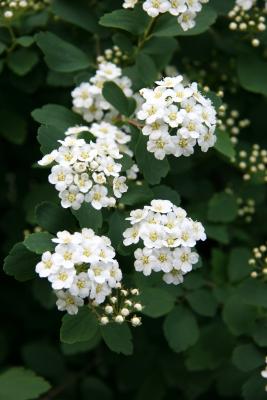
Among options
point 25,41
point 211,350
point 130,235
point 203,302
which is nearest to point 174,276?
point 130,235

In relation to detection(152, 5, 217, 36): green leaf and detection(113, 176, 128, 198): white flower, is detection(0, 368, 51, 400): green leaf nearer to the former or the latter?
detection(113, 176, 128, 198): white flower

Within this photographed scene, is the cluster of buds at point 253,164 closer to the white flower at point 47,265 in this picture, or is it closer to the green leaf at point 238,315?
the green leaf at point 238,315

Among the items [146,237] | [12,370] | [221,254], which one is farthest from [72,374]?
[146,237]

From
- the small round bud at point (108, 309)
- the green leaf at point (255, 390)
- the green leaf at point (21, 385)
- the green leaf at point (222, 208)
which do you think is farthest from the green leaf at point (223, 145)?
the green leaf at point (21, 385)

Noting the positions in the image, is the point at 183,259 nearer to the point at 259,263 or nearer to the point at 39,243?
the point at 39,243

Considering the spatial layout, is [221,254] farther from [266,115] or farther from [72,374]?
[72,374]

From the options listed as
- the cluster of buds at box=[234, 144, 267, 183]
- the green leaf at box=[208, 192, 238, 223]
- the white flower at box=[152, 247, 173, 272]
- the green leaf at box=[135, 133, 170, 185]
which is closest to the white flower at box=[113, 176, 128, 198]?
the green leaf at box=[135, 133, 170, 185]
